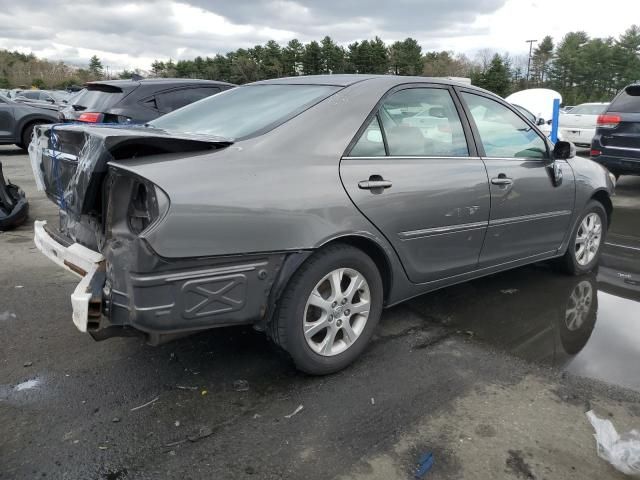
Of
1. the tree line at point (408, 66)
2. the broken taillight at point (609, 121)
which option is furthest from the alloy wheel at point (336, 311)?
the tree line at point (408, 66)

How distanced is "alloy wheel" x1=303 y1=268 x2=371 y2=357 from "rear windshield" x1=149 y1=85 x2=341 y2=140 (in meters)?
0.88

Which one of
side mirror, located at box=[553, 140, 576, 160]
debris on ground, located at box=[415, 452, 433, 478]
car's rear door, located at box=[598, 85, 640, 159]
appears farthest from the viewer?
car's rear door, located at box=[598, 85, 640, 159]

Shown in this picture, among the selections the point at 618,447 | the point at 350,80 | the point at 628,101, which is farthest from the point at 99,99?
the point at 628,101

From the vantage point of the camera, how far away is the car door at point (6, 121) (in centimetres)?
1237

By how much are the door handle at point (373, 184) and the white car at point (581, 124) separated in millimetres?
14802

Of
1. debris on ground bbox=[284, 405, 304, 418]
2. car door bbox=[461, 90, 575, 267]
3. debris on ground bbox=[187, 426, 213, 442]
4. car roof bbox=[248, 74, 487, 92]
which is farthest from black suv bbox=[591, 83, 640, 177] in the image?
debris on ground bbox=[187, 426, 213, 442]

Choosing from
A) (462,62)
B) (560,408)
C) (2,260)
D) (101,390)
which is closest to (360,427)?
(560,408)

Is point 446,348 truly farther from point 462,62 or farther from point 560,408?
point 462,62

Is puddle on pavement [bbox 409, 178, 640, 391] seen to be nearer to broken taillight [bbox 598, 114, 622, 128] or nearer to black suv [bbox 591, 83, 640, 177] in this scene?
black suv [bbox 591, 83, 640, 177]

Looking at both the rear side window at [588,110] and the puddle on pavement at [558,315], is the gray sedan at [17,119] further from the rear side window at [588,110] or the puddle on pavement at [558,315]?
A: the rear side window at [588,110]

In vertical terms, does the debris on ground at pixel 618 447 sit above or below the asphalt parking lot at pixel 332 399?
above

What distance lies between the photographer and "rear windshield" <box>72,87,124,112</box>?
7559mm

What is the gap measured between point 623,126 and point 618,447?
A: 24.4 ft

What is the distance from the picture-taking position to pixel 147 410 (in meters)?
2.65
